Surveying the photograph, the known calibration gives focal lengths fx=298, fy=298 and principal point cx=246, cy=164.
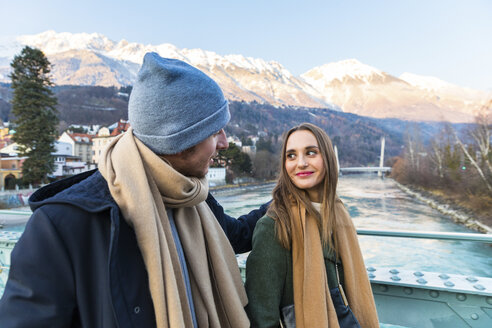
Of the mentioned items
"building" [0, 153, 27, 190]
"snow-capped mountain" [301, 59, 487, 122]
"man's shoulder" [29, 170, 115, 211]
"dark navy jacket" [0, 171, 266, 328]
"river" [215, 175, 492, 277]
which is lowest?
"river" [215, 175, 492, 277]

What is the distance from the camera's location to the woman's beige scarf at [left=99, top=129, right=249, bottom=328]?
0.77 meters

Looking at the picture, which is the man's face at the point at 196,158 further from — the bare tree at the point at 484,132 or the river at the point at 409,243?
the bare tree at the point at 484,132

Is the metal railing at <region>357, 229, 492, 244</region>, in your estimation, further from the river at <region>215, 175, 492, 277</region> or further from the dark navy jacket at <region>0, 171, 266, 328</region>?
the river at <region>215, 175, 492, 277</region>

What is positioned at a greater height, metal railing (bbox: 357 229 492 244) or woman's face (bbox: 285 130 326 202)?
woman's face (bbox: 285 130 326 202)

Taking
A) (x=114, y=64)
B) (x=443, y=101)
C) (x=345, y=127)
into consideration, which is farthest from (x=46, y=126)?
(x=443, y=101)

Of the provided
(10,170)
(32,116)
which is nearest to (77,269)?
(32,116)

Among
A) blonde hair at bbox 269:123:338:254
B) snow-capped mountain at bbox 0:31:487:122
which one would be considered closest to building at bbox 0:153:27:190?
blonde hair at bbox 269:123:338:254

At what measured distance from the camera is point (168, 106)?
853 mm

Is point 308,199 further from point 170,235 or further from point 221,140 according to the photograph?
point 170,235

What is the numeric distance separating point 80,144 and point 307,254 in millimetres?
39183

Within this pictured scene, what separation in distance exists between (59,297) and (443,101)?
192 m

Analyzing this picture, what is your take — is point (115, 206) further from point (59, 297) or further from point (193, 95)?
point (193, 95)

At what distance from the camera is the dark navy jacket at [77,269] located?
65cm

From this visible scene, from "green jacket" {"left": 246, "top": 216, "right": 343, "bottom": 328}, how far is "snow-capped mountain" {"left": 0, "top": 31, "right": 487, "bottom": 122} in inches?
4621
